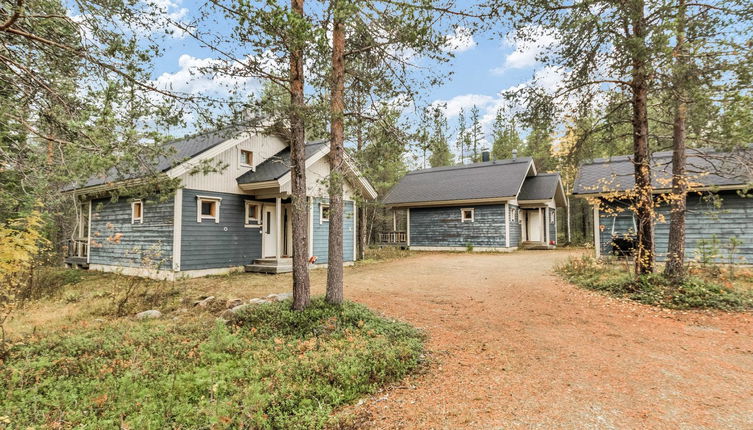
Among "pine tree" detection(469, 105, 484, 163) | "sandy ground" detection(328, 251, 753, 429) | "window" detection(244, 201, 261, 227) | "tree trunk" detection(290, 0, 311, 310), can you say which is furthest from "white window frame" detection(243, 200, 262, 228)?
"pine tree" detection(469, 105, 484, 163)

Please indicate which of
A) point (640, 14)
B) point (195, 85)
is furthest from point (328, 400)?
point (640, 14)

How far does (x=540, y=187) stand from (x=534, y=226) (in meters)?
2.30

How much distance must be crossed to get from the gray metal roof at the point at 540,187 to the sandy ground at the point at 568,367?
13.5 m

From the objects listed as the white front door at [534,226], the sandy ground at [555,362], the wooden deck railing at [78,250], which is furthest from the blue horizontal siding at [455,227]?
the wooden deck railing at [78,250]

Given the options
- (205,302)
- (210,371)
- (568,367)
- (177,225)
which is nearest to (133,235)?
(177,225)

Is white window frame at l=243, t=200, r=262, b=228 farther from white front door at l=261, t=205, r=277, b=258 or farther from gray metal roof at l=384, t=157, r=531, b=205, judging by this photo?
gray metal roof at l=384, t=157, r=531, b=205

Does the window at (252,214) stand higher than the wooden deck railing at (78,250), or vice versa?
the window at (252,214)

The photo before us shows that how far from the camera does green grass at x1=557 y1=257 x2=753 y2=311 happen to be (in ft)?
20.6

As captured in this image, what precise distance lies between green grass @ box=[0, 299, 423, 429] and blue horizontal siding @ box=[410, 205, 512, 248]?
13815 mm

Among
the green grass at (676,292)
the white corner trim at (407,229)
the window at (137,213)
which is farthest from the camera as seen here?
the white corner trim at (407,229)

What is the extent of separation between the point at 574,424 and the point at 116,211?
559 inches

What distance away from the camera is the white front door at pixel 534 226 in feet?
68.4

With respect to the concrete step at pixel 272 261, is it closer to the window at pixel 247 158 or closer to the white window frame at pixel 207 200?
the white window frame at pixel 207 200

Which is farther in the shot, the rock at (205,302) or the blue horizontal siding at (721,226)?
the blue horizontal siding at (721,226)
